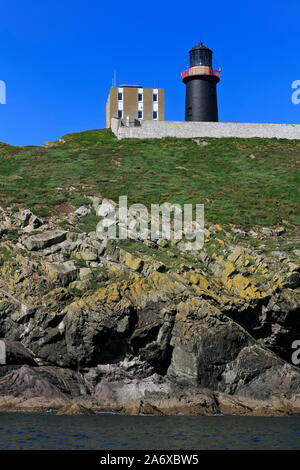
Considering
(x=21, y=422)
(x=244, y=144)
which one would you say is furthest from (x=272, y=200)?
(x=21, y=422)

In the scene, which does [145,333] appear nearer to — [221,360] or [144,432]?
[221,360]

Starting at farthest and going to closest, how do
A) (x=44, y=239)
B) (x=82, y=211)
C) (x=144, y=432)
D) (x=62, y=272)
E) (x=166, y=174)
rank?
(x=166, y=174)
(x=82, y=211)
(x=44, y=239)
(x=62, y=272)
(x=144, y=432)

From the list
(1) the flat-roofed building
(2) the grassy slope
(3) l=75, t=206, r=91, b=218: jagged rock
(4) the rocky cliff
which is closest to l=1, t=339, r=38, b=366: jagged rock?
(4) the rocky cliff

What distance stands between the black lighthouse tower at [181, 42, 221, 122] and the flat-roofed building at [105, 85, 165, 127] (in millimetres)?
7944

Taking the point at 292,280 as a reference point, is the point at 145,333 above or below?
below

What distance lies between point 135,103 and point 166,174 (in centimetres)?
2705

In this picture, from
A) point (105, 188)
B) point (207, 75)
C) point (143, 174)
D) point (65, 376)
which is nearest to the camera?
point (65, 376)

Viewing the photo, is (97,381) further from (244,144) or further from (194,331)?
(244,144)

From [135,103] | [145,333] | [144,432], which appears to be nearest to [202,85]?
[135,103]

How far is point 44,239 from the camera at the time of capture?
113 feet

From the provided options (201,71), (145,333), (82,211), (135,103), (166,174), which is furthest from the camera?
(135,103)

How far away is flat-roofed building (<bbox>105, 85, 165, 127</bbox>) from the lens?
76.2m
